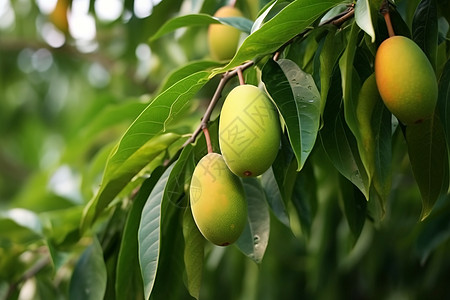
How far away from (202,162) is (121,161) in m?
0.16

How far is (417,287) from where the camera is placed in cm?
174

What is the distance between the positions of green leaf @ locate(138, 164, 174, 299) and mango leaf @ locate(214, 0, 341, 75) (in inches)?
7.7

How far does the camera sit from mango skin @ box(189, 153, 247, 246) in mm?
729

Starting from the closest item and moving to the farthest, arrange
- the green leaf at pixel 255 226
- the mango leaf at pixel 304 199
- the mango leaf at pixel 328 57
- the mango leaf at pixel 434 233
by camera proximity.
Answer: the mango leaf at pixel 328 57
the green leaf at pixel 255 226
the mango leaf at pixel 304 199
the mango leaf at pixel 434 233

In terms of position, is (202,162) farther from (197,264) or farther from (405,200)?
(405,200)

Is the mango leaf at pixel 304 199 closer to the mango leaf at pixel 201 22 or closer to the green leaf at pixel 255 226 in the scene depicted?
the green leaf at pixel 255 226

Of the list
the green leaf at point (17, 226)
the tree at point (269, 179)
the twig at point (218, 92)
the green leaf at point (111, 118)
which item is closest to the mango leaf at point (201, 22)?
the tree at point (269, 179)

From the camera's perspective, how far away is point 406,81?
2.15 ft

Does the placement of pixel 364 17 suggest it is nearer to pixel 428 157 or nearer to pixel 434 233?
pixel 428 157

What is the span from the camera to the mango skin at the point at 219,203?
73cm

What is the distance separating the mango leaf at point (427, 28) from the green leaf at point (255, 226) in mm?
304

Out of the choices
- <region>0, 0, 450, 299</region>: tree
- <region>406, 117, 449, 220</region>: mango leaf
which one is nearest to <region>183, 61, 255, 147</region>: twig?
<region>0, 0, 450, 299</region>: tree

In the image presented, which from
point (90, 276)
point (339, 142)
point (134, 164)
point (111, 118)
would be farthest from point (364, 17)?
point (111, 118)

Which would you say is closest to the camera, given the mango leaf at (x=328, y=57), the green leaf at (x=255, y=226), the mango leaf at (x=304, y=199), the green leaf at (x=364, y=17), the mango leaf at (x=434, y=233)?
the green leaf at (x=364, y=17)
